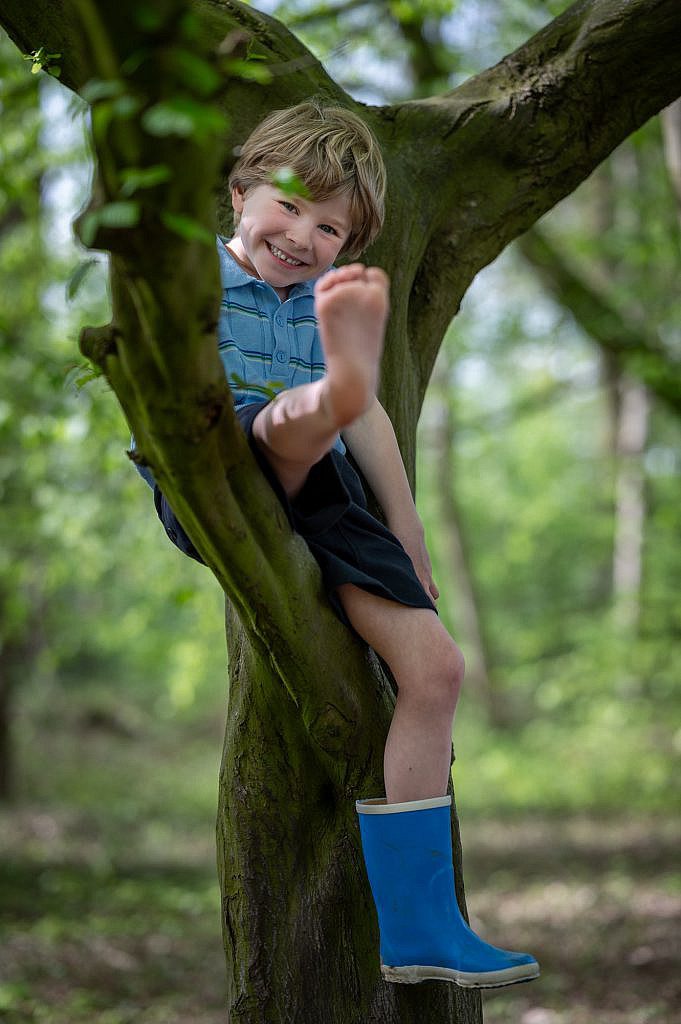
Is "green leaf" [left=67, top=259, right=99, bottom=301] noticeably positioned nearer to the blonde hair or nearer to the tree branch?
the blonde hair

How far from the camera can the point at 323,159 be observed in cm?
193

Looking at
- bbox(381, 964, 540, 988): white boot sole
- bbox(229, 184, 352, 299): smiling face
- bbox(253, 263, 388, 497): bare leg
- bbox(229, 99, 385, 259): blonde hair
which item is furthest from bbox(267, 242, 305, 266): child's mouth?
bbox(381, 964, 540, 988): white boot sole

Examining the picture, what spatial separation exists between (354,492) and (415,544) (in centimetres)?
24

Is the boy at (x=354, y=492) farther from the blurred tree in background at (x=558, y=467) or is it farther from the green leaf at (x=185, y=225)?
the blurred tree in background at (x=558, y=467)

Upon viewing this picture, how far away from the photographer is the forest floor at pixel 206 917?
4.30 metres

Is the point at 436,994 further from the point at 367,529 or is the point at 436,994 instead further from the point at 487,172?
the point at 487,172

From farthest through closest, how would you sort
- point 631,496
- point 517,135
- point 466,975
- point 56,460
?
point 631,496 < point 56,460 < point 517,135 < point 466,975

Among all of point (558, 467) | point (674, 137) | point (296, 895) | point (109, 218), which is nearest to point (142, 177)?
point (109, 218)

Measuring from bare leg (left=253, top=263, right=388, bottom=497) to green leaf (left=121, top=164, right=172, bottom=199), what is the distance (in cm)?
34

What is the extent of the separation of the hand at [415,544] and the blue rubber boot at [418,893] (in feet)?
1.53

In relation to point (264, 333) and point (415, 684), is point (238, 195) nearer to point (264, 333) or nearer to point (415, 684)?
point (264, 333)

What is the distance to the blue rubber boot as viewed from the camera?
177 centimetres

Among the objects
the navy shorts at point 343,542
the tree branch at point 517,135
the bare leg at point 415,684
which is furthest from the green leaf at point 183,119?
the tree branch at point 517,135

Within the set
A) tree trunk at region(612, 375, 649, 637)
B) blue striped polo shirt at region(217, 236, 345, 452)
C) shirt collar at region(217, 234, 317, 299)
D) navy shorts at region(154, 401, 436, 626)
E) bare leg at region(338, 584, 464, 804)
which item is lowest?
bare leg at region(338, 584, 464, 804)
